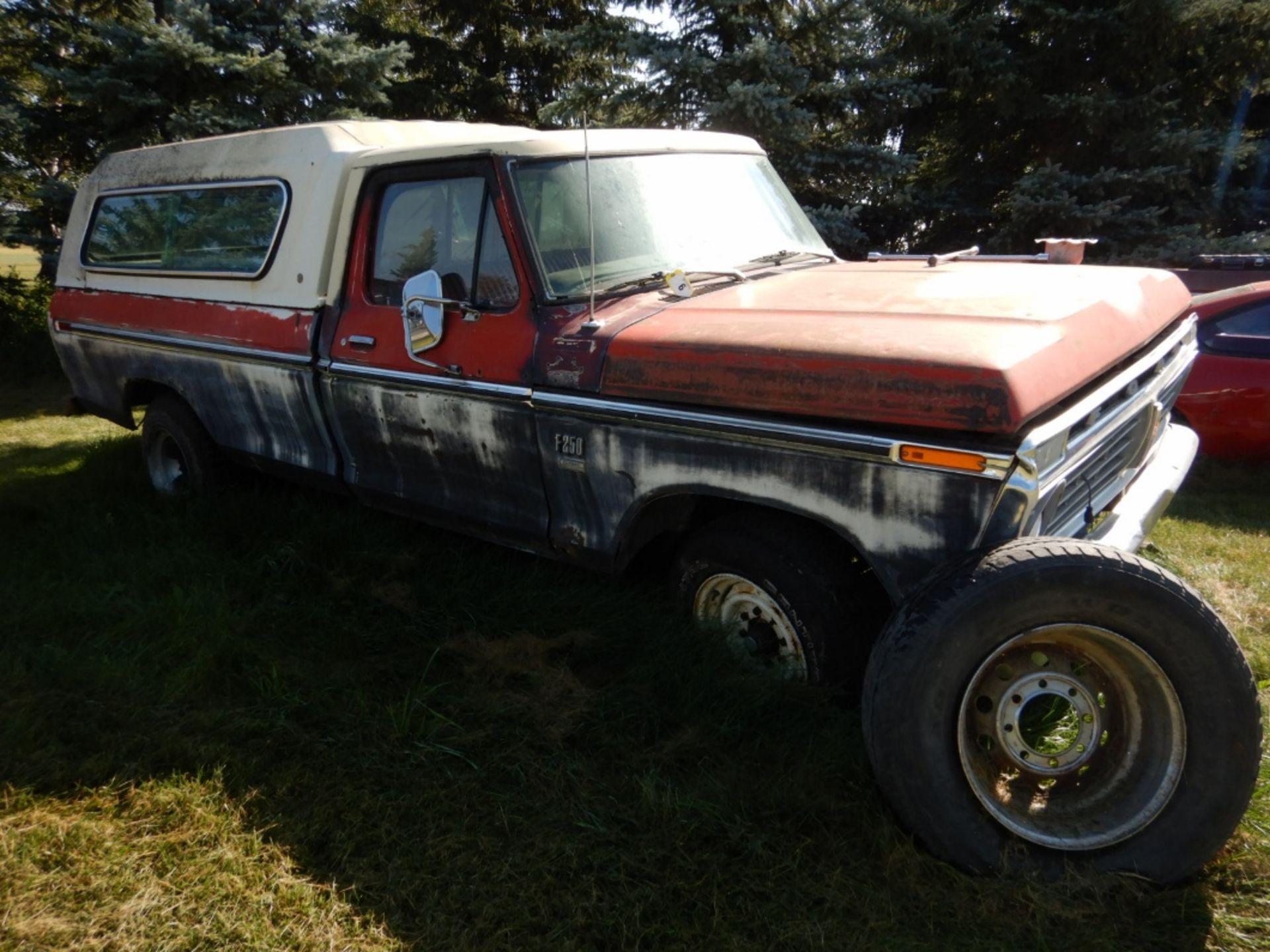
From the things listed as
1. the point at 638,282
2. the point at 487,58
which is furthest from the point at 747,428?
the point at 487,58

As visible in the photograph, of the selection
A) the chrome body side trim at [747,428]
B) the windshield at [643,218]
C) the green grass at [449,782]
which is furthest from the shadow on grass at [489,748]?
the windshield at [643,218]

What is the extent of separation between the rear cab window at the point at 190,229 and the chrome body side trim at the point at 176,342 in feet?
1.15

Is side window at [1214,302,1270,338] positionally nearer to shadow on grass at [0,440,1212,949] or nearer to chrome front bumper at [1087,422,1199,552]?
chrome front bumper at [1087,422,1199,552]

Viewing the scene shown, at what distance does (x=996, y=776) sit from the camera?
265 cm

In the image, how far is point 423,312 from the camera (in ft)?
12.4

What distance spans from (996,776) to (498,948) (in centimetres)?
142

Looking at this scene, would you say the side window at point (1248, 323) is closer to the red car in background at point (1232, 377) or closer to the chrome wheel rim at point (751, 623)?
the red car in background at point (1232, 377)

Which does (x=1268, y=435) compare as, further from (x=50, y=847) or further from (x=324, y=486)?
(x=50, y=847)

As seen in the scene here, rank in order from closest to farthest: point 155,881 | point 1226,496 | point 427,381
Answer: point 155,881 → point 427,381 → point 1226,496

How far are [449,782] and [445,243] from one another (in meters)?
2.14

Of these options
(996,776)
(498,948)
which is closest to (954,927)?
(996,776)

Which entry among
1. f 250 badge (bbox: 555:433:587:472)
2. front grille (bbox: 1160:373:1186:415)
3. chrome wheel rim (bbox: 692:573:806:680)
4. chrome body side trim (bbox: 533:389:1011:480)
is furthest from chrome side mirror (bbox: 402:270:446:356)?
front grille (bbox: 1160:373:1186:415)

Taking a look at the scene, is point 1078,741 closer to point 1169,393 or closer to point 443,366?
point 1169,393

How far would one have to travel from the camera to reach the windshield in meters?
3.62
